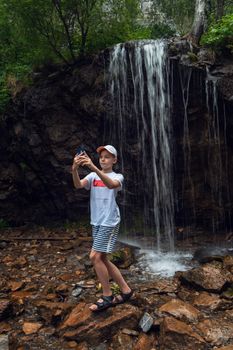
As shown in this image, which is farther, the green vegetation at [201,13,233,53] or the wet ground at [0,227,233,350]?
the green vegetation at [201,13,233,53]

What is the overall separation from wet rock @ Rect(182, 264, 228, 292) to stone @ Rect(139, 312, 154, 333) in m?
1.30

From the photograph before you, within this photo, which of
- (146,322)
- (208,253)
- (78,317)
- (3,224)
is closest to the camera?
(146,322)

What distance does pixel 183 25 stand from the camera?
16.7 metres

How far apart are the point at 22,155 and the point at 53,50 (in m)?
3.01

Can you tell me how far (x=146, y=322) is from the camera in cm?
433

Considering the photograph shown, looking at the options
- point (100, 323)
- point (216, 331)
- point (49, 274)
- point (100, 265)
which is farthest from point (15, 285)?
point (216, 331)

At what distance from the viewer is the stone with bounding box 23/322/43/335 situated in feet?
15.0

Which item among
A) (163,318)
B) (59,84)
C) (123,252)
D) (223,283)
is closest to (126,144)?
(59,84)

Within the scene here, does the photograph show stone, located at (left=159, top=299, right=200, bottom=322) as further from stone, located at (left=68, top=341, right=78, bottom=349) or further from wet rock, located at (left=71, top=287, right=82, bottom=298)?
wet rock, located at (left=71, top=287, right=82, bottom=298)

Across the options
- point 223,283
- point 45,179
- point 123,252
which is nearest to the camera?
point 223,283

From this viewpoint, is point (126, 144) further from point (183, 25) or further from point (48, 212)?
point (183, 25)

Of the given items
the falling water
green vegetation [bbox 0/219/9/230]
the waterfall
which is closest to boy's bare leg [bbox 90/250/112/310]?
the waterfall

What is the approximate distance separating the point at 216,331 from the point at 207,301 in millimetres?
798

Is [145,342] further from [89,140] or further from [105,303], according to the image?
[89,140]
